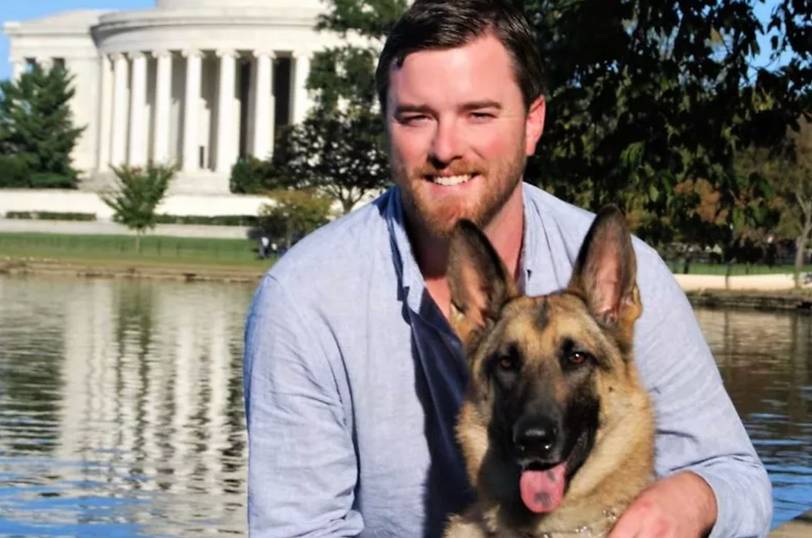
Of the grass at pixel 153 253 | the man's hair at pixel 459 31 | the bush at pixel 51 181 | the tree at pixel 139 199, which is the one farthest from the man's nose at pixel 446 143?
the bush at pixel 51 181

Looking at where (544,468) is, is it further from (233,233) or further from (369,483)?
(233,233)

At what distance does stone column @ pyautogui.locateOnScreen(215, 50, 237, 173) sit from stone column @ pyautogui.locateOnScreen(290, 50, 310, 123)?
4.11m

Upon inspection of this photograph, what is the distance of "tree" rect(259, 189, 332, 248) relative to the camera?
86000mm

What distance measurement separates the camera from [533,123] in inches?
241

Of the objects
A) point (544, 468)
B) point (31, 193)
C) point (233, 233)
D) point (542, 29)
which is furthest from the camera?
point (31, 193)

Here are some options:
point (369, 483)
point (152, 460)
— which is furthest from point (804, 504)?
point (369, 483)

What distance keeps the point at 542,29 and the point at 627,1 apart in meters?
1.37

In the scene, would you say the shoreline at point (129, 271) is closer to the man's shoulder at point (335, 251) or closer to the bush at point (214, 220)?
the bush at point (214, 220)

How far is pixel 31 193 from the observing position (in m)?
114

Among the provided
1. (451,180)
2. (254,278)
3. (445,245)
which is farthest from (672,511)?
(254,278)

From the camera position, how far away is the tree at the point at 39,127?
413 feet

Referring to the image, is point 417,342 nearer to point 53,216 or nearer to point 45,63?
point 53,216

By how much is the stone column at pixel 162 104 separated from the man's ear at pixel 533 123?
125m

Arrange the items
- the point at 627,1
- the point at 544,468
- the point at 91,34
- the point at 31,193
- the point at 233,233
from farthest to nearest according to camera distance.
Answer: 1. the point at 91,34
2. the point at 31,193
3. the point at 233,233
4. the point at 627,1
5. the point at 544,468
